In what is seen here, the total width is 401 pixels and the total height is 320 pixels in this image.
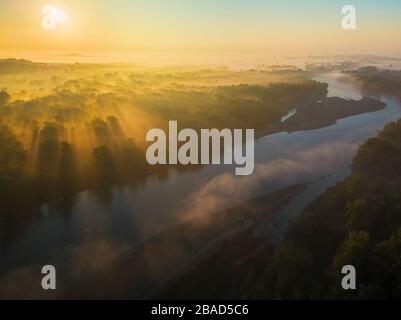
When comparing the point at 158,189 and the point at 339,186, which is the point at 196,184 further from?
the point at 339,186

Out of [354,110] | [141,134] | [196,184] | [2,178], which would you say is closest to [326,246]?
[196,184]

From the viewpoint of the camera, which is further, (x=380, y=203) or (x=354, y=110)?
(x=354, y=110)

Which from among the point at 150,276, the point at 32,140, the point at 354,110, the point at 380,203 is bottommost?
the point at 150,276

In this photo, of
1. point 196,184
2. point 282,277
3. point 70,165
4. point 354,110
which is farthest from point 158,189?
point 354,110

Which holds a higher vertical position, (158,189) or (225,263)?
(158,189)

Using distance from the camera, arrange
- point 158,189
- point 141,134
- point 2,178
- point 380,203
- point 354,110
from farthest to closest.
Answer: point 354,110 → point 141,134 → point 158,189 → point 2,178 → point 380,203

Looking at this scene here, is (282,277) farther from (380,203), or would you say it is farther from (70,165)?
(70,165)
